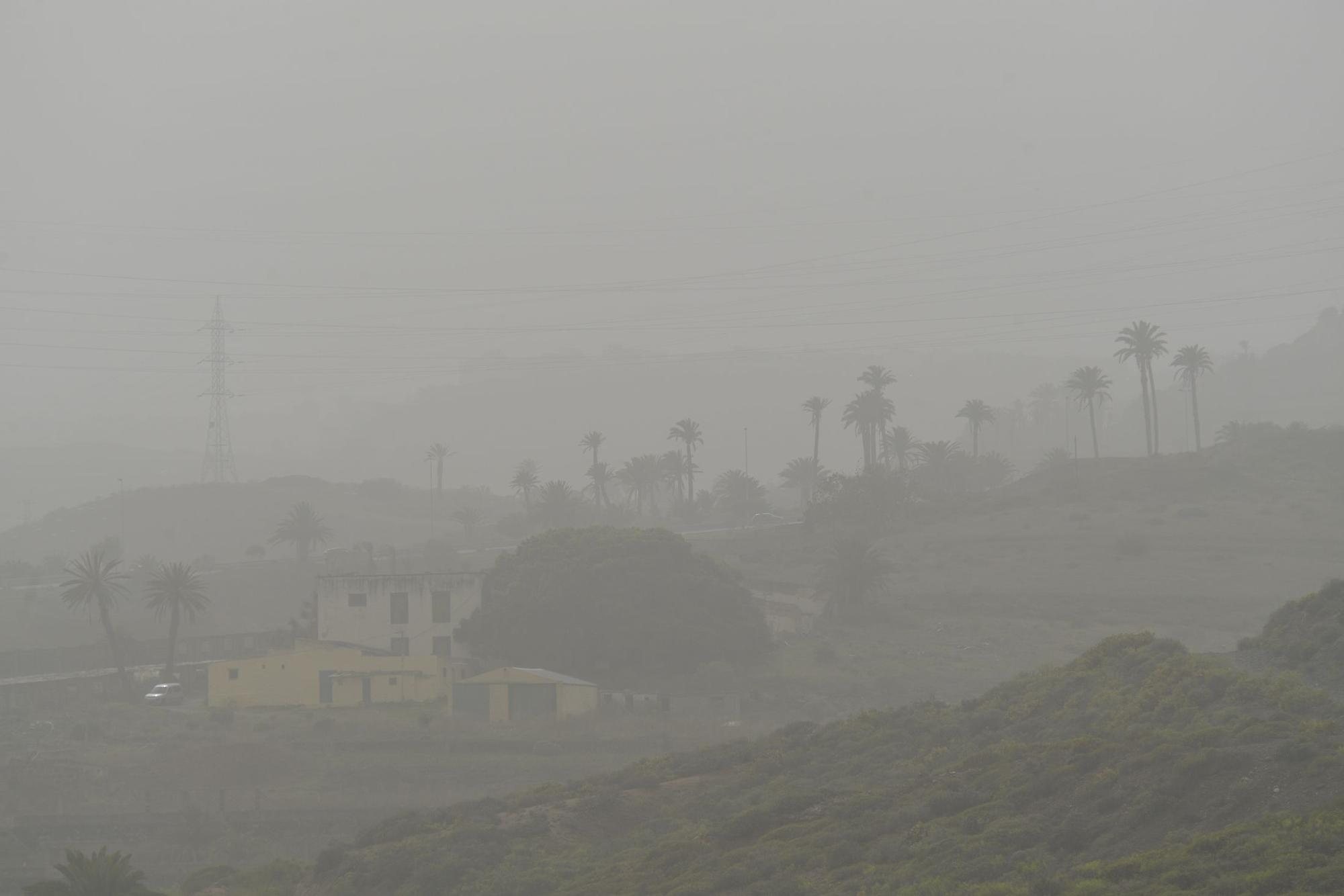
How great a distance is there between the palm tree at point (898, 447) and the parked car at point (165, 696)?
8423 cm

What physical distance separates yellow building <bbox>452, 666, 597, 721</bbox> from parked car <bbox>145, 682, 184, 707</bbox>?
717 inches

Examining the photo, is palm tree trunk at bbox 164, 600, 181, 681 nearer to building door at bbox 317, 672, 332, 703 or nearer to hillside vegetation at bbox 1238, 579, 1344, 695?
building door at bbox 317, 672, 332, 703

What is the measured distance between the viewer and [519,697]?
62438mm

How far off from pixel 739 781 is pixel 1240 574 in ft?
199

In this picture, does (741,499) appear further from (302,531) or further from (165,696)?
(165,696)

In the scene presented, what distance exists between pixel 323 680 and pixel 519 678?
1184cm

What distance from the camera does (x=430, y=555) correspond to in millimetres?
119562

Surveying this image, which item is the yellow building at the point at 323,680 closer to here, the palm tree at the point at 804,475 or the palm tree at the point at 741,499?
the palm tree at the point at 741,499

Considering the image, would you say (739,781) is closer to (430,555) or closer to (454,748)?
(454,748)

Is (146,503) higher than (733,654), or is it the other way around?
(146,503)

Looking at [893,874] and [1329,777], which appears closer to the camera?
[1329,777]

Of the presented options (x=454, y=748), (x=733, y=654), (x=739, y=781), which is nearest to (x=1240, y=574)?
(x=733, y=654)

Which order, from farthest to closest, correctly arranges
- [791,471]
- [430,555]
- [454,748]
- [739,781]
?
[791,471]
[430,555]
[454,748]
[739,781]

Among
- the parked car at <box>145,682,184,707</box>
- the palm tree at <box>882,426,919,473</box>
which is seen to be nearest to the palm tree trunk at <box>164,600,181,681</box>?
the parked car at <box>145,682,184,707</box>
